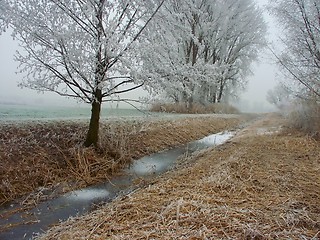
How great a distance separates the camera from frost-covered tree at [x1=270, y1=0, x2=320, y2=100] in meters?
8.53

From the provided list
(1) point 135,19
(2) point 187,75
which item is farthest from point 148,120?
(1) point 135,19

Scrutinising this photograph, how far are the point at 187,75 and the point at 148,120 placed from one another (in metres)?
3.89

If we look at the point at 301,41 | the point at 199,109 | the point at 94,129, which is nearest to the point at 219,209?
the point at 94,129

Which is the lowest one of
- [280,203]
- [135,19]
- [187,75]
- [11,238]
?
[11,238]

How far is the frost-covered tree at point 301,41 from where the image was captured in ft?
28.0

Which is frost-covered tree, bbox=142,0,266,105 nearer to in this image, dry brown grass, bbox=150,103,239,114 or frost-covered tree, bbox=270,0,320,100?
A: dry brown grass, bbox=150,103,239,114

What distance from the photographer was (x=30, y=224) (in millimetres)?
4215

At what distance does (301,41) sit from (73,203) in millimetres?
7926

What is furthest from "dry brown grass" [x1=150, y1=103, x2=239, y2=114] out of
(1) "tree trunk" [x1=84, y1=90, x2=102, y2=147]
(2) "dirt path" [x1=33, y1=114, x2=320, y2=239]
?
(2) "dirt path" [x1=33, y1=114, x2=320, y2=239]

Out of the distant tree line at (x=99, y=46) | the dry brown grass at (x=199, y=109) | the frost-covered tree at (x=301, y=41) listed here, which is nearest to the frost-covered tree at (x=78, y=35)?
the distant tree line at (x=99, y=46)

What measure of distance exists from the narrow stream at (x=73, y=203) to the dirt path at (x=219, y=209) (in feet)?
1.65

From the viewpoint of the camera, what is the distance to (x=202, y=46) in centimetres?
933

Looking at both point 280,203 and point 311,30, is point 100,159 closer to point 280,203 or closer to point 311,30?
point 280,203

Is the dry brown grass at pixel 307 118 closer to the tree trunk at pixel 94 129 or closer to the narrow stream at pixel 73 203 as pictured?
the narrow stream at pixel 73 203
